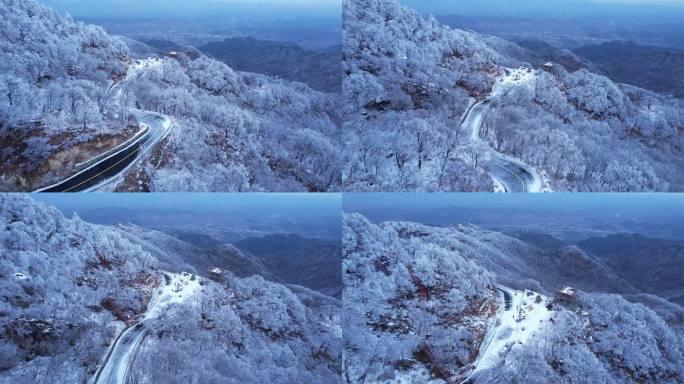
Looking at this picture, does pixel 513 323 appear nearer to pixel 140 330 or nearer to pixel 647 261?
pixel 647 261

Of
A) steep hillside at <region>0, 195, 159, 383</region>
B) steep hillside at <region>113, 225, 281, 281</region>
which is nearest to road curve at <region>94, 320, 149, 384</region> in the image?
steep hillside at <region>0, 195, 159, 383</region>

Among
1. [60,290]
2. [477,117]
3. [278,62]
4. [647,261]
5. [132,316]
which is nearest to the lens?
[60,290]

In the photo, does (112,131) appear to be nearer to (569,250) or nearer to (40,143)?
(40,143)

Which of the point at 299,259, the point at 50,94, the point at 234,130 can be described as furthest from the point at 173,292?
the point at 50,94

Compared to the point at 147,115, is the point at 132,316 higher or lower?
lower

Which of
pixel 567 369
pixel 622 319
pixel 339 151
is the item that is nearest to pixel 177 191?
pixel 339 151

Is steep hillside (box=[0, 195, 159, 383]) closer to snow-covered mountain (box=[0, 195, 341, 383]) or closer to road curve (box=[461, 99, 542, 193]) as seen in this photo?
snow-covered mountain (box=[0, 195, 341, 383])

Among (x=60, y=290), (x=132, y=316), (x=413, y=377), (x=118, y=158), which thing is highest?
(x=118, y=158)
